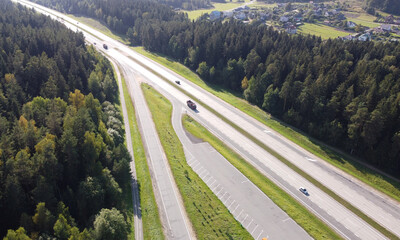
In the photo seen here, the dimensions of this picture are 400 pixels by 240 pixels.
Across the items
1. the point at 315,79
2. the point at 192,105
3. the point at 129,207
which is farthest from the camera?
the point at 192,105

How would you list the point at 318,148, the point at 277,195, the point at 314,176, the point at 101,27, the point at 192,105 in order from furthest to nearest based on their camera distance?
the point at 101,27
the point at 192,105
the point at 318,148
the point at 314,176
the point at 277,195

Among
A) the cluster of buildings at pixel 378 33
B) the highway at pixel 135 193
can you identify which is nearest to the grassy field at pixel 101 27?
the highway at pixel 135 193

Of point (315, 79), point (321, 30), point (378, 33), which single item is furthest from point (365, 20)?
point (315, 79)

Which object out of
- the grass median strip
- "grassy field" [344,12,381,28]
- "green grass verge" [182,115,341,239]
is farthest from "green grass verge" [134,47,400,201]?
"grassy field" [344,12,381,28]

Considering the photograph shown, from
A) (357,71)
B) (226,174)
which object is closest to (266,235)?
(226,174)

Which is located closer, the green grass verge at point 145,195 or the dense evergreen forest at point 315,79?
the green grass verge at point 145,195

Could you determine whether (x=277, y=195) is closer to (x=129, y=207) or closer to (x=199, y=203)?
(x=199, y=203)

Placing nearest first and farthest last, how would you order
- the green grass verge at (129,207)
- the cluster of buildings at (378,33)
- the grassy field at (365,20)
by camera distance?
the green grass verge at (129,207)
the cluster of buildings at (378,33)
the grassy field at (365,20)

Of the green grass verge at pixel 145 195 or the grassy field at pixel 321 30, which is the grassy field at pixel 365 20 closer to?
the grassy field at pixel 321 30
